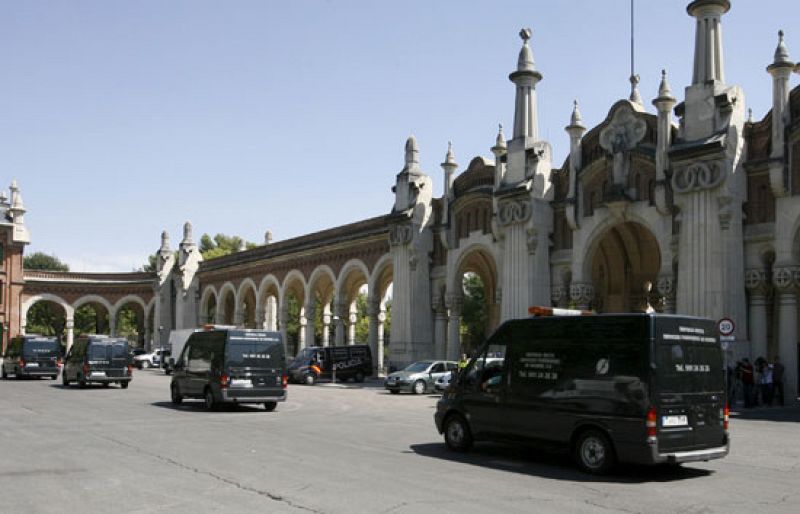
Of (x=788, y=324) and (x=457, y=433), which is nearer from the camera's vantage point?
(x=457, y=433)

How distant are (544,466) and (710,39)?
19477 mm

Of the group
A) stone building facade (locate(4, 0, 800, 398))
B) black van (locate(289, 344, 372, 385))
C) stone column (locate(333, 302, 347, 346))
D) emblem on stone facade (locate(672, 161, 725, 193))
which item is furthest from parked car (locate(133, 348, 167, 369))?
emblem on stone facade (locate(672, 161, 725, 193))

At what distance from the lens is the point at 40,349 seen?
3656cm

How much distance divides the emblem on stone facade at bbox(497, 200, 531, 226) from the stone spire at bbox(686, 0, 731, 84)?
8.45 meters

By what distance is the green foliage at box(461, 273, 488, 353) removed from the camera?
74125 mm

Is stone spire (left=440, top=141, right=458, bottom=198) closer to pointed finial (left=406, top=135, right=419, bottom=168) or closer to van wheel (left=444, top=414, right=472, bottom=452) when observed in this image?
pointed finial (left=406, top=135, right=419, bottom=168)

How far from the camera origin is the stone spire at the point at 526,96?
1334 inches

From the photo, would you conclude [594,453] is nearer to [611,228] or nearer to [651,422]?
[651,422]

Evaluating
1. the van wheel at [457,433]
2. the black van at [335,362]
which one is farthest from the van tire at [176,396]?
the black van at [335,362]

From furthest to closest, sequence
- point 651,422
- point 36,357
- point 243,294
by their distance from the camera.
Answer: point 243,294 < point 36,357 < point 651,422

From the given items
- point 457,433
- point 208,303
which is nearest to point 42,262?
point 208,303

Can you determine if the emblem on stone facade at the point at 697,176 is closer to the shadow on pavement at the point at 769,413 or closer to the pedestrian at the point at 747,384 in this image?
the pedestrian at the point at 747,384

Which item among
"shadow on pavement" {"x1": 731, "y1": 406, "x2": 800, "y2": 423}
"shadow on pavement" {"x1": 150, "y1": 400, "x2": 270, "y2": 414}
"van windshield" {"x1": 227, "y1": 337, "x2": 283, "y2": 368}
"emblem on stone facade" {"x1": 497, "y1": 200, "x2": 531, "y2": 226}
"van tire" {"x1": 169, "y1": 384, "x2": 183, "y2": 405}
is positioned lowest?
"shadow on pavement" {"x1": 731, "y1": 406, "x2": 800, "y2": 423}

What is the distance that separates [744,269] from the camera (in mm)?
26016
